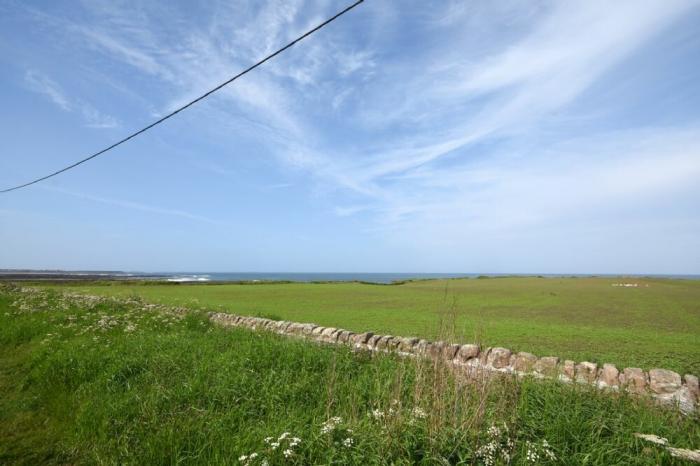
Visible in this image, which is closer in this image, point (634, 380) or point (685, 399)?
point (685, 399)

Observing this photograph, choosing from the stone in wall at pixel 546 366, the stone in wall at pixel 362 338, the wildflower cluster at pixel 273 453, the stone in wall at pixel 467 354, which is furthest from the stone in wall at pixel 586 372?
the wildflower cluster at pixel 273 453

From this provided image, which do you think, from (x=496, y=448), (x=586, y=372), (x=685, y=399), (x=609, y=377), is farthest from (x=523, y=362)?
(x=496, y=448)

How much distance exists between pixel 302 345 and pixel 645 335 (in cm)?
913

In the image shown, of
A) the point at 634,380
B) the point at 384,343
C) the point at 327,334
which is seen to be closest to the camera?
the point at 634,380

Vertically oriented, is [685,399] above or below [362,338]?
below

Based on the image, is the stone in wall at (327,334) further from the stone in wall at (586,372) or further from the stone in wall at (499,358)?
the stone in wall at (586,372)

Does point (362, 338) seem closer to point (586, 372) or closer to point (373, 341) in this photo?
point (373, 341)

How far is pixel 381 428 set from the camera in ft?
12.5

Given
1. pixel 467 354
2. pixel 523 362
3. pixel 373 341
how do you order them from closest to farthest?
pixel 523 362, pixel 467 354, pixel 373 341

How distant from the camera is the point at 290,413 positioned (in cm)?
459

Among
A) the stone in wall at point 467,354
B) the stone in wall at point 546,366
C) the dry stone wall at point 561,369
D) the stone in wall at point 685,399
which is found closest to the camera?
the stone in wall at point 685,399

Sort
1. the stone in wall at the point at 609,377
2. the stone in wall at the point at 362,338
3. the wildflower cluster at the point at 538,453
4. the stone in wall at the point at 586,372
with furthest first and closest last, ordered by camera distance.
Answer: the stone in wall at the point at 362,338, the stone in wall at the point at 586,372, the stone in wall at the point at 609,377, the wildflower cluster at the point at 538,453

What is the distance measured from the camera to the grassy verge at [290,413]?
364 cm

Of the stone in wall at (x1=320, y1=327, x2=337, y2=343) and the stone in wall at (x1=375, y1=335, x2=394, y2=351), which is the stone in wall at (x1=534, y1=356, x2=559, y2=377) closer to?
the stone in wall at (x1=375, y1=335, x2=394, y2=351)
